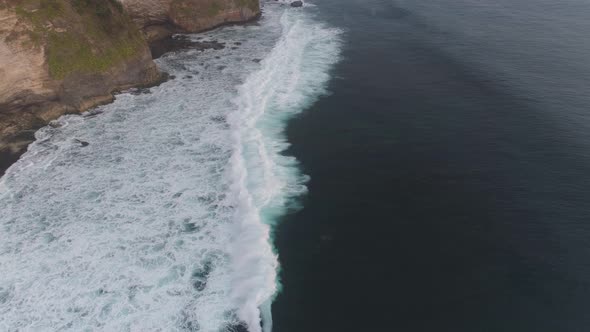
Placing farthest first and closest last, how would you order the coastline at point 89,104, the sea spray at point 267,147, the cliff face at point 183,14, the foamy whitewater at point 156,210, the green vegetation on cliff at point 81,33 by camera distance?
the cliff face at point 183,14
the green vegetation on cliff at point 81,33
the coastline at point 89,104
the sea spray at point 267,147
the foamy whitewater at point 156,210

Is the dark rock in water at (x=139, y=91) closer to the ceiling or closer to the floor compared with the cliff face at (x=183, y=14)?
closer to the floor

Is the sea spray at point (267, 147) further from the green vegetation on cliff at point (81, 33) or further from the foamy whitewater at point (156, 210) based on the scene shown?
the green vegetation on cliff at point (81, 33)

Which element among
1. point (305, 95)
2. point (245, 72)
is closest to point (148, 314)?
point (305, 95)

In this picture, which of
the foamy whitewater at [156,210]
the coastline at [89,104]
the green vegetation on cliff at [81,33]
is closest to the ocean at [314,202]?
the foamy whitewater at [156,210]

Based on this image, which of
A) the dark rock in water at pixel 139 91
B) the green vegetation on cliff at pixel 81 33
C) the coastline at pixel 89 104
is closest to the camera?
the coastline at pixel 89 104

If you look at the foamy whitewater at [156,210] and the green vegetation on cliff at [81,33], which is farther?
the green vegetation on cliff at [81,33]

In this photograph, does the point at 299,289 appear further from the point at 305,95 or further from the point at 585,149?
the point at 585,149
